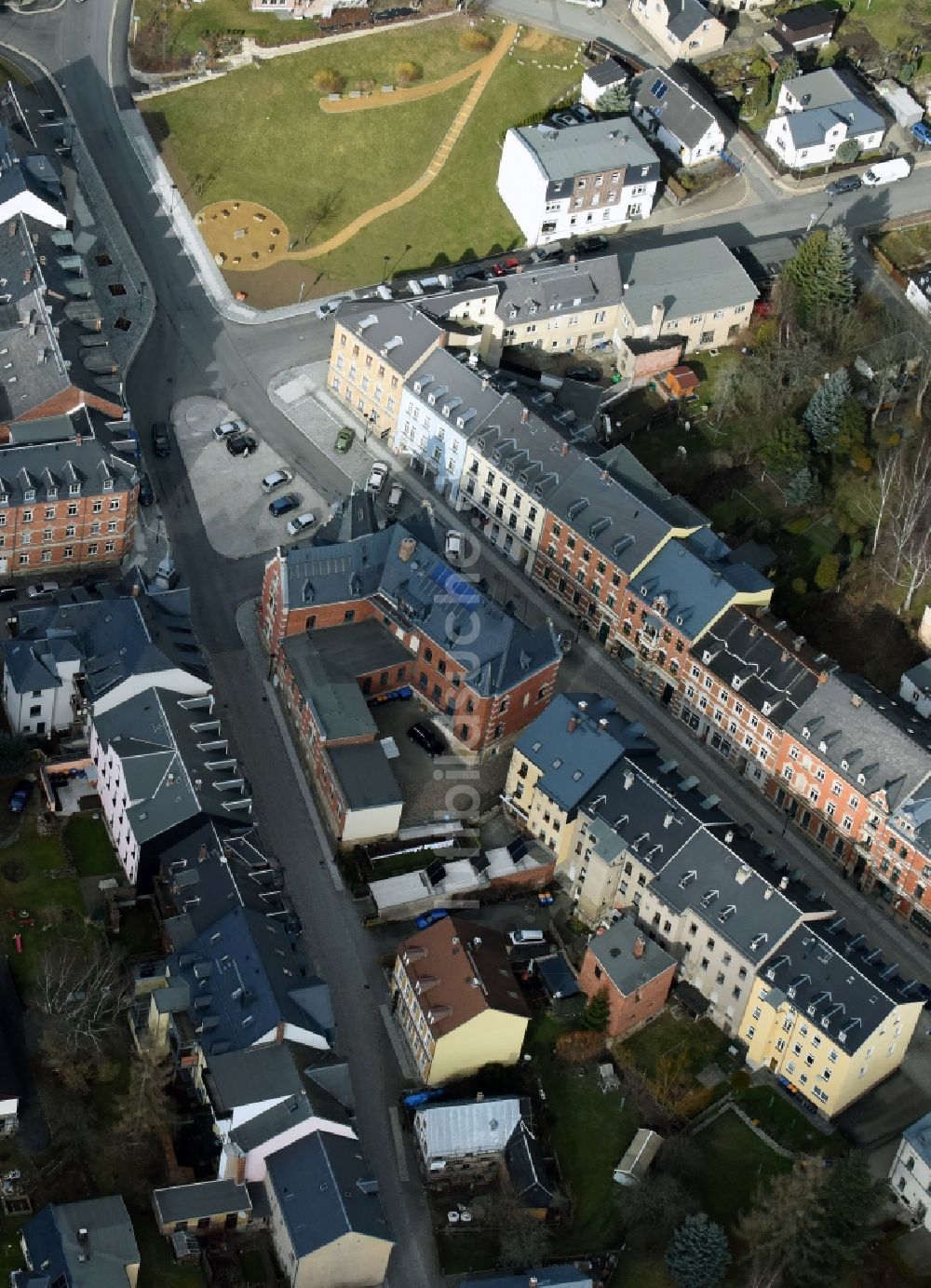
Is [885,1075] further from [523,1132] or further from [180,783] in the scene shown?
[180,783]

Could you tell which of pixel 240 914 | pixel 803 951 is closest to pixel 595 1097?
pixel 803 951

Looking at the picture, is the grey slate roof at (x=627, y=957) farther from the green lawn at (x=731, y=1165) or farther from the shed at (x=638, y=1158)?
the green lawn at (x=731, y=1165)

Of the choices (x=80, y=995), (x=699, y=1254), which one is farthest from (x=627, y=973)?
(x=80, y=995)

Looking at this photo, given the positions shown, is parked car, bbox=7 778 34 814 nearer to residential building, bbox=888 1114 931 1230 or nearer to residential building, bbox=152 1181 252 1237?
residential building, bbox=152 1181 252 1237

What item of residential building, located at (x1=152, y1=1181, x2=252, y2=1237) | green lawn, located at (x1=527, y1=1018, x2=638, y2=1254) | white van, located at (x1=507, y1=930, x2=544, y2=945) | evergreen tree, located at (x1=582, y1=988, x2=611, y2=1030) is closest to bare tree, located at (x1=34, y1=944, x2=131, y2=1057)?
residential building, located at (x1=152, y1=1181, x2=252, y2=1237)

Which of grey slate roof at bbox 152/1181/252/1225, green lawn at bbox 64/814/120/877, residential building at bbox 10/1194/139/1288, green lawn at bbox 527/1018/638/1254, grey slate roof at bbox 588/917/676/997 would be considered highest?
grey slate roof at bbox 588/917/676/997

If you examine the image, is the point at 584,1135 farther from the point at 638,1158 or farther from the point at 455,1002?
the point at 455,1002
